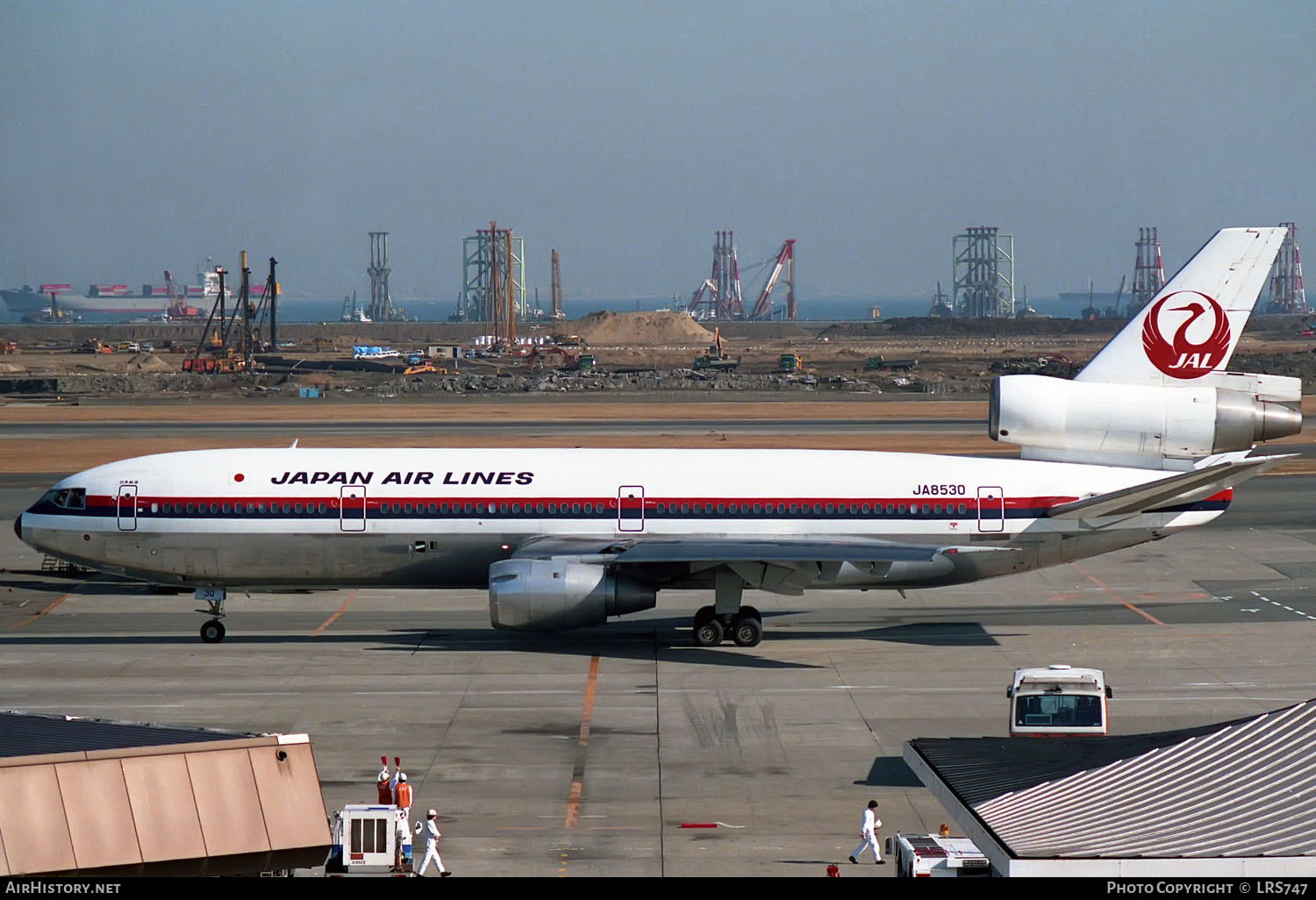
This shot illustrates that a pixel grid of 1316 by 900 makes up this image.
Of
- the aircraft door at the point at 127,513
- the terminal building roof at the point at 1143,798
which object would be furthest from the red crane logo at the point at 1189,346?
the aircraft door at the point at 127,513

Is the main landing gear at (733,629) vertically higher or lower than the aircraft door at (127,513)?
lower

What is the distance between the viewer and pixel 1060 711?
28.9 meters

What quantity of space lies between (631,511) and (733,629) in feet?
13.4

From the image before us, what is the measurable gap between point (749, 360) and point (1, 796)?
183 m

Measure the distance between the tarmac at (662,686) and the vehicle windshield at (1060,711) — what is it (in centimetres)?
195

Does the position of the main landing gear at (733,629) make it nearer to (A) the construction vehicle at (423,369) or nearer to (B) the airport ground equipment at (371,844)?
(B) the airport ground equipment at (371,844)

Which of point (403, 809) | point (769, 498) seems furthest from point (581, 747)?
point (769, 498)

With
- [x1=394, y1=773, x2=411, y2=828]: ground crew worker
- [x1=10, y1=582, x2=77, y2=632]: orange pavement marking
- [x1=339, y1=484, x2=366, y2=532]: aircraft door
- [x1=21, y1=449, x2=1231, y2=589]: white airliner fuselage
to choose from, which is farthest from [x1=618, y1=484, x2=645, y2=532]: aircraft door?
[x1=10, y1=582, x2=77, y2=632]: orange pavement marking

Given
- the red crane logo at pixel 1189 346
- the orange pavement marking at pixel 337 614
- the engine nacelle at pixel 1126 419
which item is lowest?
the orange pavement marking at pixel 337 614

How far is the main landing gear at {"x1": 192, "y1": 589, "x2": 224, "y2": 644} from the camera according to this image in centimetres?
4009

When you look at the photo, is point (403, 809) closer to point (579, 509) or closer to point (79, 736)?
point (79, 736)

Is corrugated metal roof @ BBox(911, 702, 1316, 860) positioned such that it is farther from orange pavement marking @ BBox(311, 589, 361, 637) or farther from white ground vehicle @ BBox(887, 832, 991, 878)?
orange pavement marking @ BBox(311, 589, 361, 637)

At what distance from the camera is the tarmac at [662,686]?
25.2m

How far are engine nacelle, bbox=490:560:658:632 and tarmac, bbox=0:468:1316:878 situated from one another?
1.23m
